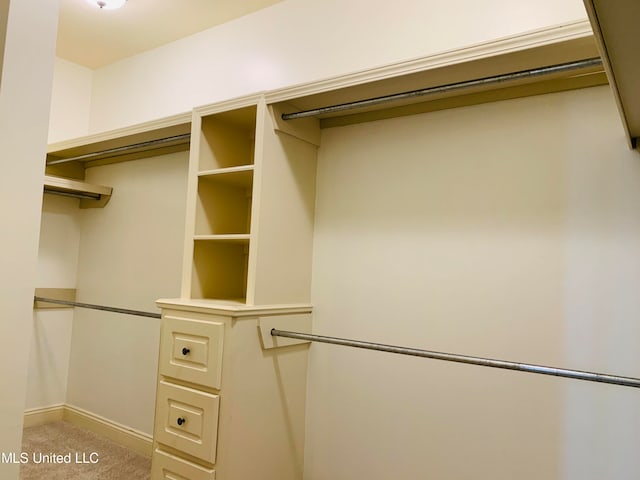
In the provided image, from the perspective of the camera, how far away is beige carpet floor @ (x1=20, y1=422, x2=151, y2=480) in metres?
2.48

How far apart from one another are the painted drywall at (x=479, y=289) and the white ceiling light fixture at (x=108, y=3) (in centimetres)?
150

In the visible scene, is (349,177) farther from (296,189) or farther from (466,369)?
(466,369)

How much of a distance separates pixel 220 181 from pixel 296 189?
1.48ft

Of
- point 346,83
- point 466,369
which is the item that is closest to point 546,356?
point 466,369

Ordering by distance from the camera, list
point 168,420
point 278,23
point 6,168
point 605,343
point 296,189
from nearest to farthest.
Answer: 1. point 6,168
2. point 605,343
3. point 168,420
4. point 296,189
5. point 278,23

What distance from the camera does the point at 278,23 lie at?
2.57 metres

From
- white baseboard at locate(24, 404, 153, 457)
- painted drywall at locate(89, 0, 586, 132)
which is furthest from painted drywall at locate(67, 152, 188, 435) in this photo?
painted drywall at locate(89, 0, 586, 132)

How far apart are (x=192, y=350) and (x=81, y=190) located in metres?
1.83

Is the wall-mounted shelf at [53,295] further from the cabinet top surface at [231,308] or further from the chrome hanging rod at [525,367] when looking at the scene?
the chrome hanging rod at [525,367]

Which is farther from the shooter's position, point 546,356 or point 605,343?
point 546,356

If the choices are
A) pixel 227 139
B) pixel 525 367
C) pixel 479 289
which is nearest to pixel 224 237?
pixel 227 139

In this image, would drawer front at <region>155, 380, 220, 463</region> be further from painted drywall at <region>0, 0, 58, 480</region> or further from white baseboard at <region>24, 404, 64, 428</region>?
white baseboard at <region>24, 404, 64, 428</region>

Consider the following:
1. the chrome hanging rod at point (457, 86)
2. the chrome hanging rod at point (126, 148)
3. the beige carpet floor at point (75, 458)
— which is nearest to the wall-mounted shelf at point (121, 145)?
the chrome hanging rod at point (126, 148)

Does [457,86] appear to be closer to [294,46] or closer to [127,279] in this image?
[294,46]
